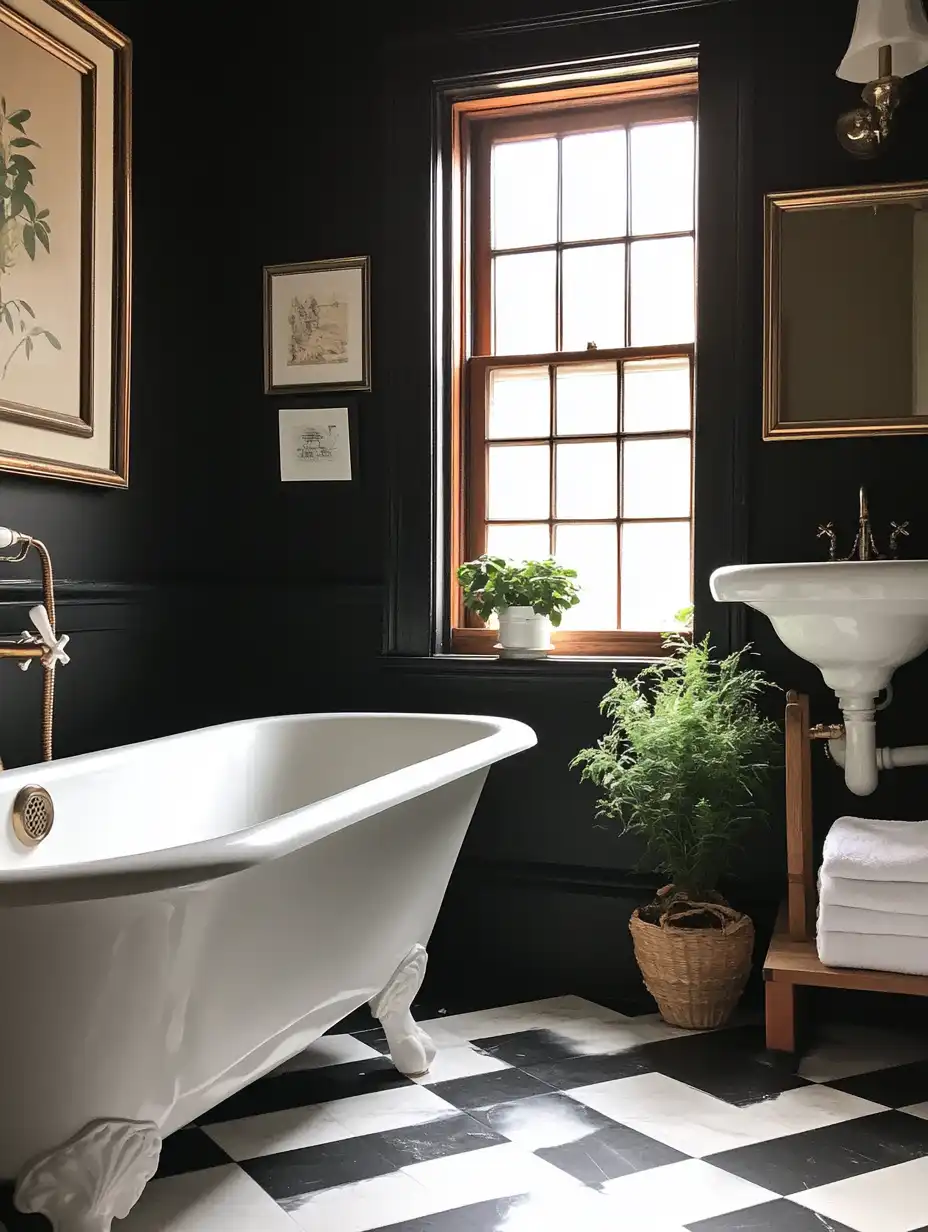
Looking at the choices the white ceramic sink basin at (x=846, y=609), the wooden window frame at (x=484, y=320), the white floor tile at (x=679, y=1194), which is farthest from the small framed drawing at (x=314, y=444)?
the white floor tile at (x=679, y=1194)

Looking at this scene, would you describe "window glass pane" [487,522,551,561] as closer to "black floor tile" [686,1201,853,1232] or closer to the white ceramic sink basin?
the white ceramic sink basin

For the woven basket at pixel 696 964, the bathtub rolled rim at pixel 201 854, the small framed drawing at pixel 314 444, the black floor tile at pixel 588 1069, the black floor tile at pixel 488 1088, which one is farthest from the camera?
the small framed drawing at pixel 314 444

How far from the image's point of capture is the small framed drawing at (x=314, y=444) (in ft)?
11.0

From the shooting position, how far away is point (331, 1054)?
257 cm

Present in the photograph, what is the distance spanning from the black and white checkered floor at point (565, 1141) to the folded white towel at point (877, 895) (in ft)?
1.13

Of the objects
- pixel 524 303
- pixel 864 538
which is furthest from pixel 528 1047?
pixel 524 303

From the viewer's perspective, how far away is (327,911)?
6.52ft

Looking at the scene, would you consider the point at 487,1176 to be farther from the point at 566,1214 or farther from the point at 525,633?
the point at 525,633

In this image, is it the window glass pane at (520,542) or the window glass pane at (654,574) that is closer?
the window glass pane at (654,574)

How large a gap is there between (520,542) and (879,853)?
132 cm

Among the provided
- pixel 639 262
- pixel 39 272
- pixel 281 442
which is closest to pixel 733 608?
pixel 639 262

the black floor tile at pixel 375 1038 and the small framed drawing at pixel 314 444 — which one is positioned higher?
the small framed drawing at pixel 314 444

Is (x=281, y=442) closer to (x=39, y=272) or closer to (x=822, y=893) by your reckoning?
(x=39, y=272)

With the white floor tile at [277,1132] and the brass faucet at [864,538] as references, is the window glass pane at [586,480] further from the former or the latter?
the white floor tile at [277,1132]
